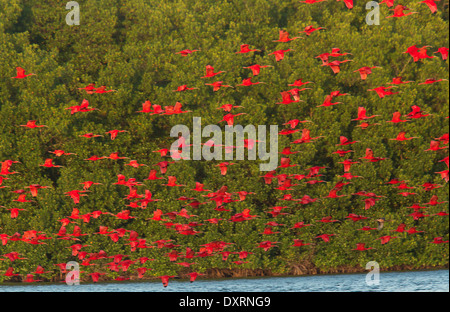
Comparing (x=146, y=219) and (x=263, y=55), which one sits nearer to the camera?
(x=146, y=219)

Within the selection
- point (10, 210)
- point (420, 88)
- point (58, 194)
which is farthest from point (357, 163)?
point (10, 210)

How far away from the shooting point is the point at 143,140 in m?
34.2

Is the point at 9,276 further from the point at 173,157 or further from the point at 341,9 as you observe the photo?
the point at 341,9

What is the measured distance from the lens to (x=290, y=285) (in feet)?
103

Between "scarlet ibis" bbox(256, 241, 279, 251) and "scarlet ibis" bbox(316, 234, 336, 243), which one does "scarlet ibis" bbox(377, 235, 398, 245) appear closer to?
"scarlet ibis" bbox(316, 234, 336, 243)

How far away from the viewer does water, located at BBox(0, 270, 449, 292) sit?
3042 centimetres

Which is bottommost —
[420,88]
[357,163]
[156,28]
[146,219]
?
[146,219]

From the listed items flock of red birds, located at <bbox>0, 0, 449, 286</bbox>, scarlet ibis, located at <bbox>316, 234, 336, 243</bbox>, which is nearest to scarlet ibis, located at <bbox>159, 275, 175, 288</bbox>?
flock of red birds, located at <bbox>0, 0, 449, 286</bbox>

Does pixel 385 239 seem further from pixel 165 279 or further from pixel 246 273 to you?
pixel 165 279

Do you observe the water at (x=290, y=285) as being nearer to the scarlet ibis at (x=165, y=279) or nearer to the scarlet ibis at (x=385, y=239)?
the scarlet ibis at (x=165, y=279)

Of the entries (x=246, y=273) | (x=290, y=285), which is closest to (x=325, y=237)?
(x=290, y=285)

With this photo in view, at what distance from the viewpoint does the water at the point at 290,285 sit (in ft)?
99.8

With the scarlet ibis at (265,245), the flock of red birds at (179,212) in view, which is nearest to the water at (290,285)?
the flock of red birds at (179,212)

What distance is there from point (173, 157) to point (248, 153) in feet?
11.6
